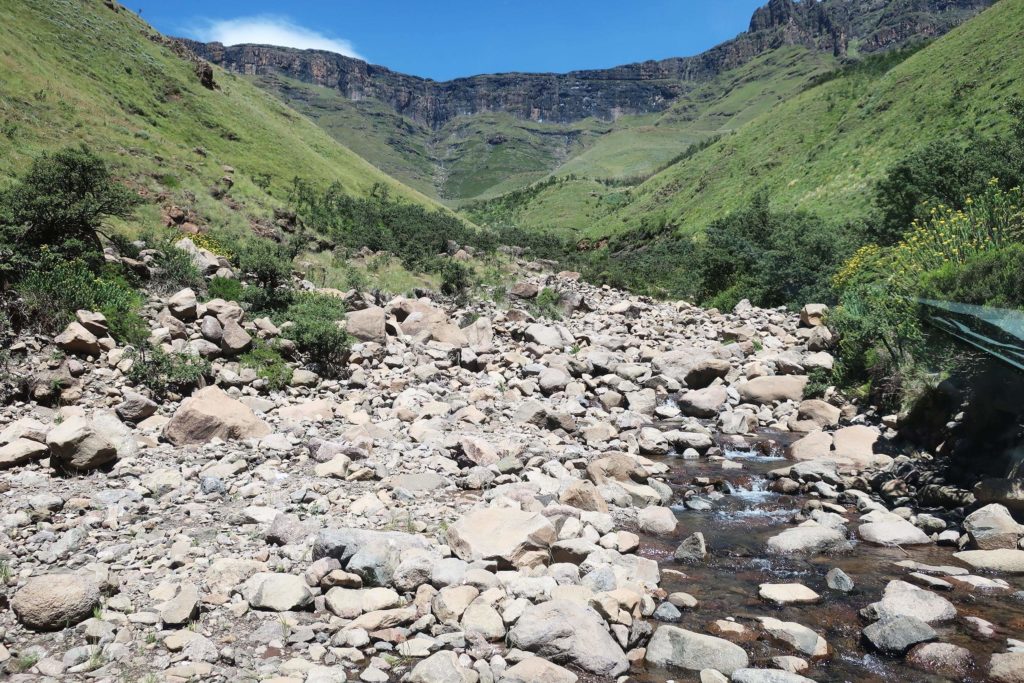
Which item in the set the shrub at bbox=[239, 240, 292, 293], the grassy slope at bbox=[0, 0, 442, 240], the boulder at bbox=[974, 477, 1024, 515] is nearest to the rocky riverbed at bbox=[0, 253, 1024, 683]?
the boulder at bbox=[974, 477, 1024, 515]

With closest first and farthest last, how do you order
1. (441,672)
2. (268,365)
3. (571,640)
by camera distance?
(441,672)
(571,640)
(268,365)

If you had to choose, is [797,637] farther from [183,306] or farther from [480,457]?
[183,306]

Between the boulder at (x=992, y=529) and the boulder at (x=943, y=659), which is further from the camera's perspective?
the boulder at (x=992, y=529)

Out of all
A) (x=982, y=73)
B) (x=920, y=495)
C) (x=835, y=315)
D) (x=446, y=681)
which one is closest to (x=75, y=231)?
(x=446, y=681)

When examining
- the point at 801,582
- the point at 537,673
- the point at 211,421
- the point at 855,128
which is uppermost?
the point at 855,128

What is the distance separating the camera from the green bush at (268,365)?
44.8ft

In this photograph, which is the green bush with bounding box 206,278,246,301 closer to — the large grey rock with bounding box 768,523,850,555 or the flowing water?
the flowing water

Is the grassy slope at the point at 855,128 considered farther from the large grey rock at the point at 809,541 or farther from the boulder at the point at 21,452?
the boulder at the point at 21,452

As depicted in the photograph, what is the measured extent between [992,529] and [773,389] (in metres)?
8.48

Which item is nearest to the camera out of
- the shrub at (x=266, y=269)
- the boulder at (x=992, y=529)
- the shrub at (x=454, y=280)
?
the boulder at (x=992, y=529)

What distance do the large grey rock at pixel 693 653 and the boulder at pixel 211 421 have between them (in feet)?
25.8

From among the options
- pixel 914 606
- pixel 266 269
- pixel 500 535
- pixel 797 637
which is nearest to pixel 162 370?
pixel 266 269

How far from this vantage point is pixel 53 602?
5.00m

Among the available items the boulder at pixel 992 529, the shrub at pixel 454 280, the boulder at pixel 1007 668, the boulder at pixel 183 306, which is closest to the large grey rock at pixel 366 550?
the boulder at pixel 1007 668
